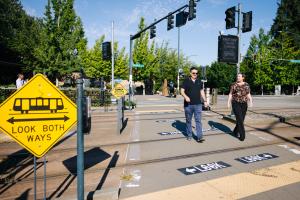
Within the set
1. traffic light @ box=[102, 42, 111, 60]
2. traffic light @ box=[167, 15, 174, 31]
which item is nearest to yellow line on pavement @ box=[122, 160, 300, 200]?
traffic light @ box=[167, 15, 174, 31]

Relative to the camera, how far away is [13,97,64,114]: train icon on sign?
3.42 meters

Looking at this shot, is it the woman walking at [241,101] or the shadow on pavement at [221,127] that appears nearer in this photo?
the woman walking at [241,101]

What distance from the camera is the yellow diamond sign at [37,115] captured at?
133 inches


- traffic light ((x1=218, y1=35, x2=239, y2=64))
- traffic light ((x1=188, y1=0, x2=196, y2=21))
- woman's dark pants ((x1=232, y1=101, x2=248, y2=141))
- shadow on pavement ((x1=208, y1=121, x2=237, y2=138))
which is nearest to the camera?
woman's dark pants ((x1=232, y1=101, x2=248, y2=141))

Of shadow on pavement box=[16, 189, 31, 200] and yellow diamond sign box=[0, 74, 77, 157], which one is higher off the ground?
yellow diamond sign box=[0, 74, 77, 157]

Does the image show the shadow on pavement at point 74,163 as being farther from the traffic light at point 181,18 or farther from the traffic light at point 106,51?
the traffic light at point 106,51

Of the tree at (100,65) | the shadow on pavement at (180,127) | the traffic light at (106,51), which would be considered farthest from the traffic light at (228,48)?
the tree at (100,65)

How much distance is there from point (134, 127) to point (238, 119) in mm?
4029

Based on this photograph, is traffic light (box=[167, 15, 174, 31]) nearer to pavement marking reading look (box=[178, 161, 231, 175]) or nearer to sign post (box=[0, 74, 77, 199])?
pavement marking reading look (box=[178, 161, 231, 175])

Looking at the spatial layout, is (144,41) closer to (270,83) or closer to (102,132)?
(270,83)

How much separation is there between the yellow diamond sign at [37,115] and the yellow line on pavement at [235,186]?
4.90 ft

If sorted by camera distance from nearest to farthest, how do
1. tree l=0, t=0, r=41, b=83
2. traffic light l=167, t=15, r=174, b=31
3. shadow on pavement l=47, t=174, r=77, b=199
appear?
shadow on pavement l=47, t=174, r=77, b=199 → traffic light l=167, t=15, r=174, b=31 → tree l=0, t=0, r=41, b=83

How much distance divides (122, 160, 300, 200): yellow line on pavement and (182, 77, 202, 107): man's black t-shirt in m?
2.62

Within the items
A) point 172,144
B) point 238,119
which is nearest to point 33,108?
point 172,144
